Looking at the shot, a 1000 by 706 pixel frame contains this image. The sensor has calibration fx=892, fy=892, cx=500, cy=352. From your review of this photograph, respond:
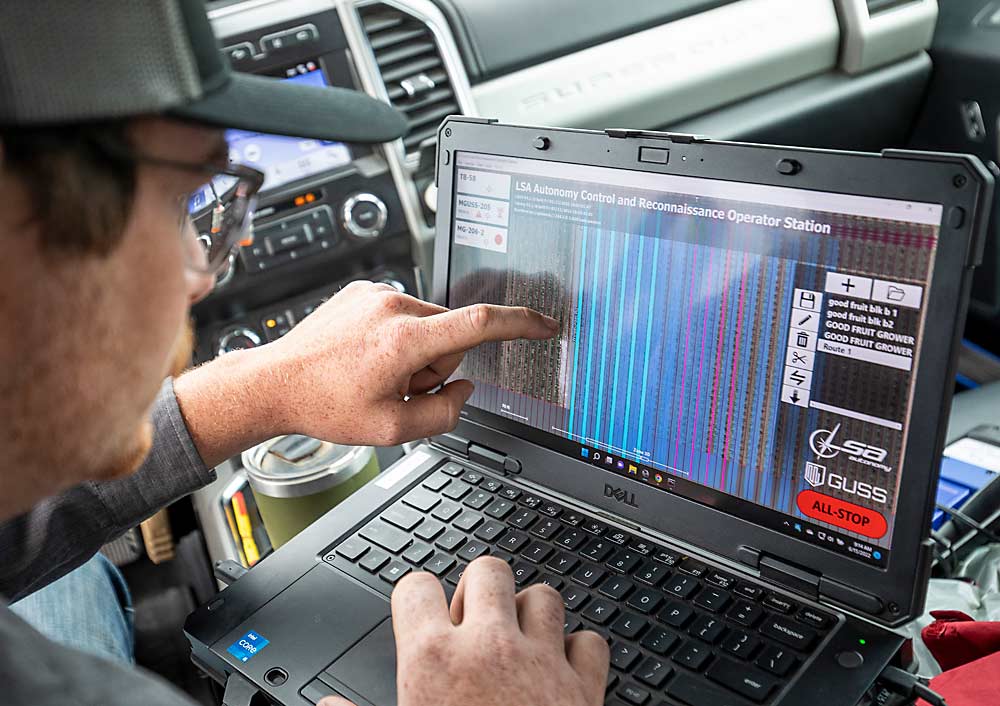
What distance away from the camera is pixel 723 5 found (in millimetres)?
1801

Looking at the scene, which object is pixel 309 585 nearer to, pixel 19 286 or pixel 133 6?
pixel 19 286

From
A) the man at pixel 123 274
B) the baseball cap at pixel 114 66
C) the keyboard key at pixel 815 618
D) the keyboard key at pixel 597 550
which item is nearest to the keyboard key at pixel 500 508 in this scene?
the keyboard key at pixel 597 550

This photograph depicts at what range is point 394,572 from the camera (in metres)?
0.90

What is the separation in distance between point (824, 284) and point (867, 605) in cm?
27

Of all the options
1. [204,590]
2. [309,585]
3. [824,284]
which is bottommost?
[204,590]

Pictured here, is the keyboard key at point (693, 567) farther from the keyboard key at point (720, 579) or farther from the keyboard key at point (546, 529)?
the keyboard key at point (546, 529)

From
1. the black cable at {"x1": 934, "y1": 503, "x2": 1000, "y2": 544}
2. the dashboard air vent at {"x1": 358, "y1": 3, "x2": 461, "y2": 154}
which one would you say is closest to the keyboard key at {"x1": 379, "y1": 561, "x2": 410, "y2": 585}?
the black cable at {"x1": 934, "y1": 503, "x2": 1000, "y2": 544}

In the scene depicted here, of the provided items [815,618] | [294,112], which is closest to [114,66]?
[294,112]

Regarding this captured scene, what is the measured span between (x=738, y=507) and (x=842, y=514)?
10 centimetres


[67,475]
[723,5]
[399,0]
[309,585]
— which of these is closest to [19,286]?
[67,475]

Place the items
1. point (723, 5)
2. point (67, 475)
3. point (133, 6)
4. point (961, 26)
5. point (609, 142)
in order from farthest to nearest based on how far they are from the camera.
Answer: point (961, 26) → point (723, 5) → point (609, 142) → point (67, 475) → point (133, 6)

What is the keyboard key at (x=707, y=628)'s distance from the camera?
769mm

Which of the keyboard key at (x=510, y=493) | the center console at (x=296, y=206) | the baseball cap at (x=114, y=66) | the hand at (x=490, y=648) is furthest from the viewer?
the center console at (x=296, y=206)

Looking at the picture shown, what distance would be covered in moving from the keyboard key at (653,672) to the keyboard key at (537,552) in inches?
6.1
